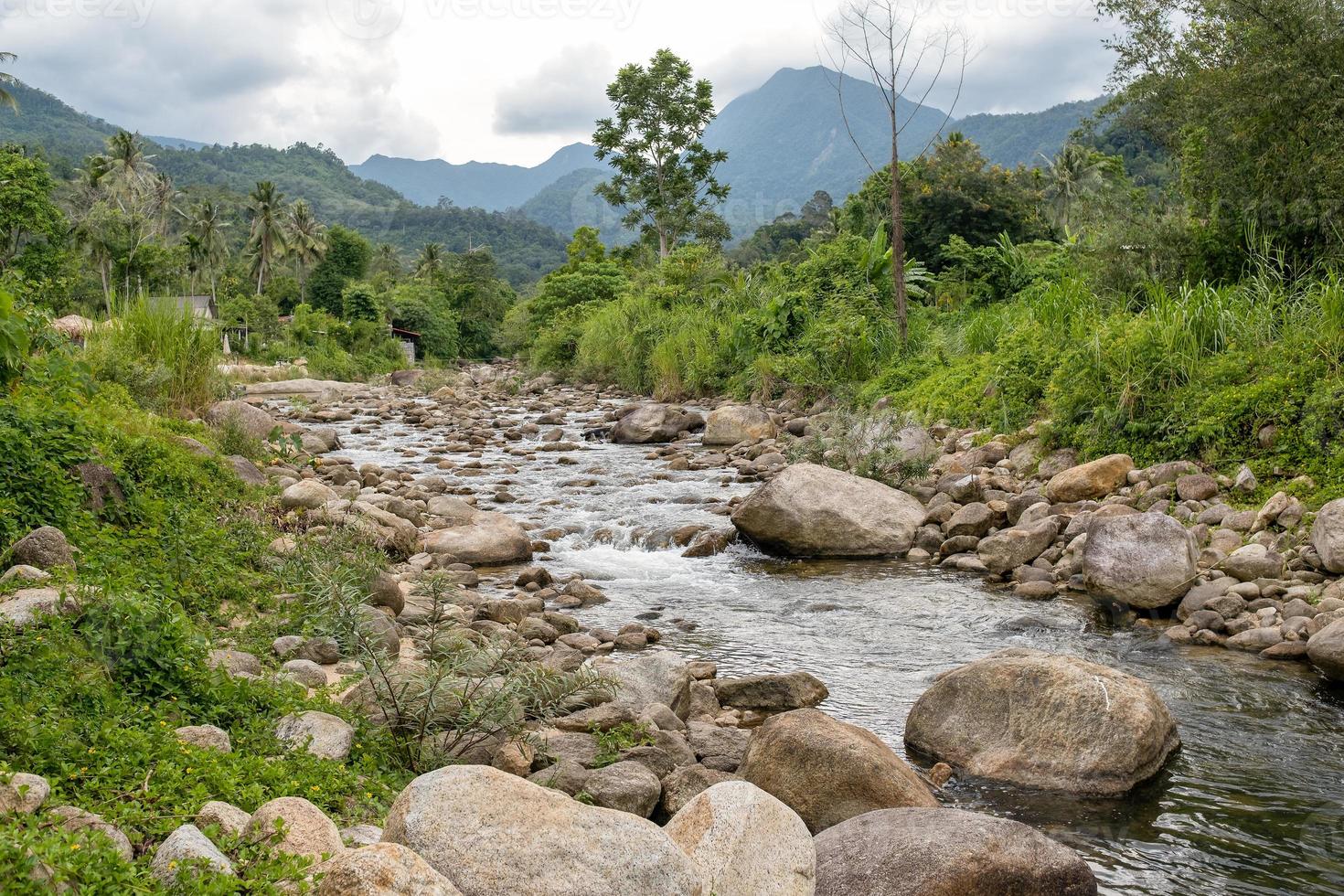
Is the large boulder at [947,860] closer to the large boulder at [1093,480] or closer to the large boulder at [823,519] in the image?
the large boulder at [823,519]

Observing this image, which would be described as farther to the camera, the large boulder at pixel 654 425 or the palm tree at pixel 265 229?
the palm tree at pixel 265 229

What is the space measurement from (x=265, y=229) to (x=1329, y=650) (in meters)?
62.8

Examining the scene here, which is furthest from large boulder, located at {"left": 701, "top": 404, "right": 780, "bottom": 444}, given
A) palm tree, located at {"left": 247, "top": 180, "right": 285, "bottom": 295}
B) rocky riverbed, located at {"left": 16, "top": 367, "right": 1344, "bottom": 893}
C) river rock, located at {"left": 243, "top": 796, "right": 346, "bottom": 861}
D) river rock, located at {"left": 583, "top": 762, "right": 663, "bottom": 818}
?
palm tree, located at {"left": 247, "top": 180, "right": 285, "bottom": 295}

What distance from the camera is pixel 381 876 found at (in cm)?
258

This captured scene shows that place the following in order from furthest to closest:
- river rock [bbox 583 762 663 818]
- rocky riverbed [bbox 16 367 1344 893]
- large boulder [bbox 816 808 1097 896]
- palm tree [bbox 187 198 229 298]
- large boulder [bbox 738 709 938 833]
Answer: palm tree [bbox 187 198 229 298], large boulder [bbox 738 709 938 833], river rock [bbox 583 762 663 818], rocky riverbed [bbox 16 367 1344 893], large boulder [bbox 816 808 1097 896]

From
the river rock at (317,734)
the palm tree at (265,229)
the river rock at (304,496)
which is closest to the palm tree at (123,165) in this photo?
the palm tree at (265,229)

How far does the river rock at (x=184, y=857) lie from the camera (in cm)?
250

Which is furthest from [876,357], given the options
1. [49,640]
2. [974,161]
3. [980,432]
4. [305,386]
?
[305,386]

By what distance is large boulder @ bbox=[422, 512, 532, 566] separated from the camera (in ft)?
30.5

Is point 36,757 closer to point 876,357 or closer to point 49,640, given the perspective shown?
point 49,640

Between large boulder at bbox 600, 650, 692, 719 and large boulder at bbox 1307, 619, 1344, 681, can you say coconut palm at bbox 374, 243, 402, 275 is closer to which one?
large boulder at bbox 600, 650, 692, 719

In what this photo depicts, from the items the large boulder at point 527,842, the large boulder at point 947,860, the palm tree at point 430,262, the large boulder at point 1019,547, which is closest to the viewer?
the large boulder at point 527,842

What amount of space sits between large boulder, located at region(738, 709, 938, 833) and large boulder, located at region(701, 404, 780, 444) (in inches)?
458

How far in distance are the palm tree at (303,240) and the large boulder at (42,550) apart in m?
61.5
